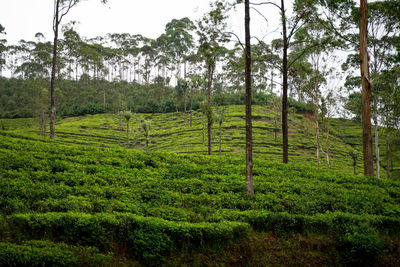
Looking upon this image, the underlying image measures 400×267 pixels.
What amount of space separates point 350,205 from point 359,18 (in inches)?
383

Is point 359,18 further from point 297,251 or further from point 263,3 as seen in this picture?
point 297,251

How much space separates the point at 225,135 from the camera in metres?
49.3

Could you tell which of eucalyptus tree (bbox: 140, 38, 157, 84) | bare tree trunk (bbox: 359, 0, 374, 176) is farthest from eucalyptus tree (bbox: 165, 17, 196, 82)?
bare tree trunk (bbox: 359, 0, 374, 176)

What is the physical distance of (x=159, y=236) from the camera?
263 inches

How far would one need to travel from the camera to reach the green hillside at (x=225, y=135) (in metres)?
41.0

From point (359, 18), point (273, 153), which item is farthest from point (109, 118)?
point (359, 18)

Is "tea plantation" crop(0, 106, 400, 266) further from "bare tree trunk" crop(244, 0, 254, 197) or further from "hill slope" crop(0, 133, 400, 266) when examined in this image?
"bare tree trunk" crop(244, 0, 254, 197)

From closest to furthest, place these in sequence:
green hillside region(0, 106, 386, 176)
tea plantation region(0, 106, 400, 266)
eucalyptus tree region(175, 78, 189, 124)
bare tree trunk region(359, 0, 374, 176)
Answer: tea plantation region(0, 106, 400, 266), bare tree trunk region(359, 0, 374, 176), green hillside region(0, 106, 386, 176), eucalyptus tree region(175, 78, 189, 124)

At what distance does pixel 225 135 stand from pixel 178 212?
41484 millimetres

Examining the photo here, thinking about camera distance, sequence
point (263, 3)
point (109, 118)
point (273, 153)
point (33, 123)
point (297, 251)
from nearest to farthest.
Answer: point (297, 251) → point (263, 3) → point (273, 153) → point (33, 123) → point (109, 118)

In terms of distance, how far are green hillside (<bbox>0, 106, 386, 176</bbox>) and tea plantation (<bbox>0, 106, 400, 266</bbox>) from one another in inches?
1004

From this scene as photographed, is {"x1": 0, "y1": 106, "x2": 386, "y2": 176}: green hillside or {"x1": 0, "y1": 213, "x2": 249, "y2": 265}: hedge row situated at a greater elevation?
{"x1": 0, "y1": 106, "x2": 386, "y2": 176}: green hillside

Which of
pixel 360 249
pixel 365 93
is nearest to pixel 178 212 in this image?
pixel 360 249

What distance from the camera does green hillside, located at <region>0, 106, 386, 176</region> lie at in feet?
135
